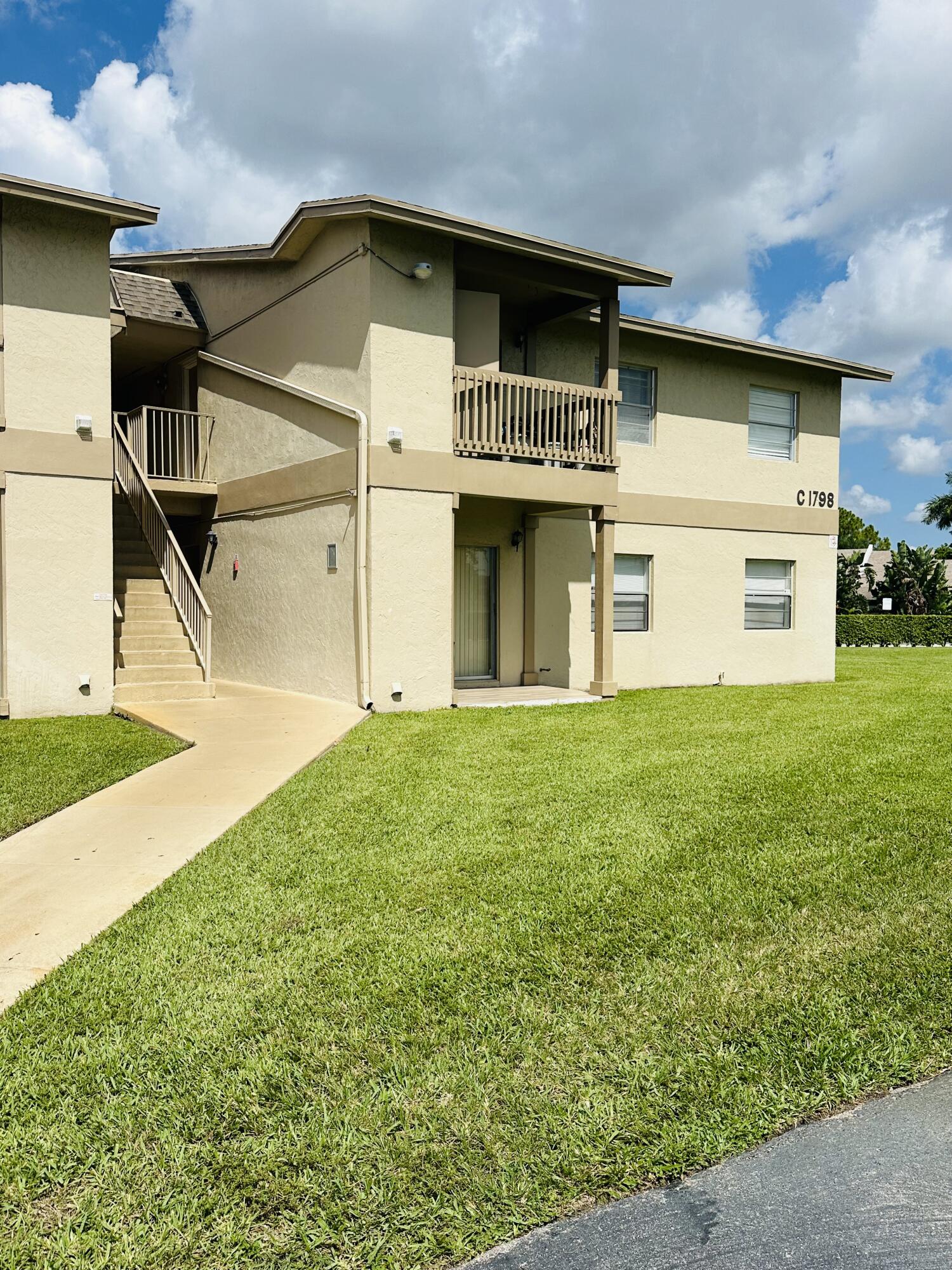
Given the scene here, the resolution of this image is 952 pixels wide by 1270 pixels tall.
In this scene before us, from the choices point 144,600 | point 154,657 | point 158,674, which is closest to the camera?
point 158,674

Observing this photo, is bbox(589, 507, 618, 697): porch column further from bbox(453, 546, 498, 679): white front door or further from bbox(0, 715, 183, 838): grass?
bbox(0, 715, 183, 838): grass

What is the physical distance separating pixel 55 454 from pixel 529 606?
7.21 metres

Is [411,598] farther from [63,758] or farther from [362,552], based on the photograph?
[63,758]

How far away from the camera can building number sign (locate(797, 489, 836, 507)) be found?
17.5 metres

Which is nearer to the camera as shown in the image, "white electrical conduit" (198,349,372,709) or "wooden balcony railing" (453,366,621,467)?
"white electrical conduit" (198,349,372,709)

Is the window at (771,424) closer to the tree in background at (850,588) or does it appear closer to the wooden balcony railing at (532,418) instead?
the wooden balcony railing at (532,418)

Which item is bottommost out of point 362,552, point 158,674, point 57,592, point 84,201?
point 158,674

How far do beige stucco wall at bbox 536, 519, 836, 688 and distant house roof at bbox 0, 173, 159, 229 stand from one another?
7.12 meters

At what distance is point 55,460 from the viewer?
11516 millimetres

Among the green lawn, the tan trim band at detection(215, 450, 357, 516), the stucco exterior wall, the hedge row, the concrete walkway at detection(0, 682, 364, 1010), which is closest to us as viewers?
the green lawn

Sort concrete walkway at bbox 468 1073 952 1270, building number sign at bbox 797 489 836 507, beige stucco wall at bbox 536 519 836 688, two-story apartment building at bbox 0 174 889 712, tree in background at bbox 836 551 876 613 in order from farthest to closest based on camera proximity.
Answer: tree in background at bbox 836 551 876 613
building number sign at bbox 797 489 836 507
beige stucco wall at bbox 536 519 836 688
two-story apartment building at bbox 0 174 889 712
concrete walkway at bbox 468 1073 952 1270

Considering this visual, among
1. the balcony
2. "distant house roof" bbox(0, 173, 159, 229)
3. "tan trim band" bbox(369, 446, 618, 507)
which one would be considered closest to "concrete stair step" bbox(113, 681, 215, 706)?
"tan trim band" bbox(369, 446, 618, 507)

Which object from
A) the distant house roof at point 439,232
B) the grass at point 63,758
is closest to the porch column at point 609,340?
the distant house roof at point 439,232

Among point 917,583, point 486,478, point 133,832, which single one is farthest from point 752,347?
point 917,583
